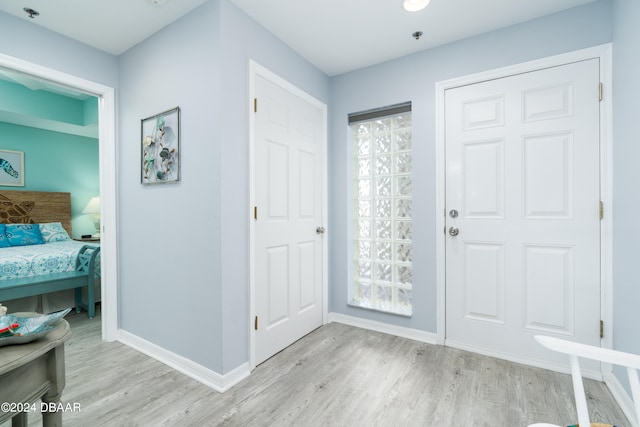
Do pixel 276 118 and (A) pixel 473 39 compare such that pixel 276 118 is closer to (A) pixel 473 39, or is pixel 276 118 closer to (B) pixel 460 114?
(B) pixel 460 114

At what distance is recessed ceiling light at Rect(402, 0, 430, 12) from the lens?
1875mm

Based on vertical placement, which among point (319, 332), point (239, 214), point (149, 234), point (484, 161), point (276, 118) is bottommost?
point (319, 332)

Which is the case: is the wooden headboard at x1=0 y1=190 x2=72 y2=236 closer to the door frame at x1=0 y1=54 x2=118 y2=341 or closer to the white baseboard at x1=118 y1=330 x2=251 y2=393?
the door frame at x1=0 y1=54 x2=118 y2=341

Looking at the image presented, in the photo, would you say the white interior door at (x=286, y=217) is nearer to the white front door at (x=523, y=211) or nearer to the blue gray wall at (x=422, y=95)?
the blue gray wall at (x=422, y=95)

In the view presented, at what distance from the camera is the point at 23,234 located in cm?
385

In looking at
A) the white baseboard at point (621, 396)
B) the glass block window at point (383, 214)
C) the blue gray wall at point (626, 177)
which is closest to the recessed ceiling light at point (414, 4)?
the glass block window at point (383, 214)

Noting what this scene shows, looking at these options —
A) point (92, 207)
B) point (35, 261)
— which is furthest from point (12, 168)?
point (35, 261)

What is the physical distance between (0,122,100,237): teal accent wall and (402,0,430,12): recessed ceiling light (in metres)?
5.51

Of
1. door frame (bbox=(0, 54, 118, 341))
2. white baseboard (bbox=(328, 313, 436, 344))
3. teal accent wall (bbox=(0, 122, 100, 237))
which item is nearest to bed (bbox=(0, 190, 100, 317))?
teal accent wall (bbox=(0, 122, 100, 237))

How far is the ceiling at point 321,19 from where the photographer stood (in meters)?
1.91

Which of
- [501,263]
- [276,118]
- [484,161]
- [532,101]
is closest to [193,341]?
[276,118]

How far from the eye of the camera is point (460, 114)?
7.59ft

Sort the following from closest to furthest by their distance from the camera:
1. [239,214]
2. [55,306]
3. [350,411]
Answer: [350,411] → [239,214] → [55,306]

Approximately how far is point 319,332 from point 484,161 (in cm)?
198
